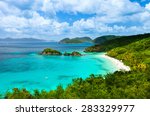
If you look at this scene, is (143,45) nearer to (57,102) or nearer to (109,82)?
(109,82)

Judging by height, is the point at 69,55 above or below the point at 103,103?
below

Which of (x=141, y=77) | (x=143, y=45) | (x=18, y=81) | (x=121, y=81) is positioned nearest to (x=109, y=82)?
(x=121, y=81)

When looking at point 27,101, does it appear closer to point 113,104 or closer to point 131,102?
point 113,104

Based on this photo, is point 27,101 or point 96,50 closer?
point 27,101

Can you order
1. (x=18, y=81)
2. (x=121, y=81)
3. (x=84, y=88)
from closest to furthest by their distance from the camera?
(x=84, y=88)
(x=121, y=81)
(x=18, y=81)

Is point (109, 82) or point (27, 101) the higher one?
point (27, 101)

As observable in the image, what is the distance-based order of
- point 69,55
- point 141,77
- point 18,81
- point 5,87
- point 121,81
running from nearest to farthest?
point 121,81 → point 141,77 → point 5,87 → point 18,81 → point 69,55

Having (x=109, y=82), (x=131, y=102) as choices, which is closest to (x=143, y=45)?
(x=109, y=82)

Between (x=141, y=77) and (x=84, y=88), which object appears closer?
(x=84, y=88)

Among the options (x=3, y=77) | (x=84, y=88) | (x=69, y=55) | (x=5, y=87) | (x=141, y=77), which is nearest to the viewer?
(x=84, y=88)
